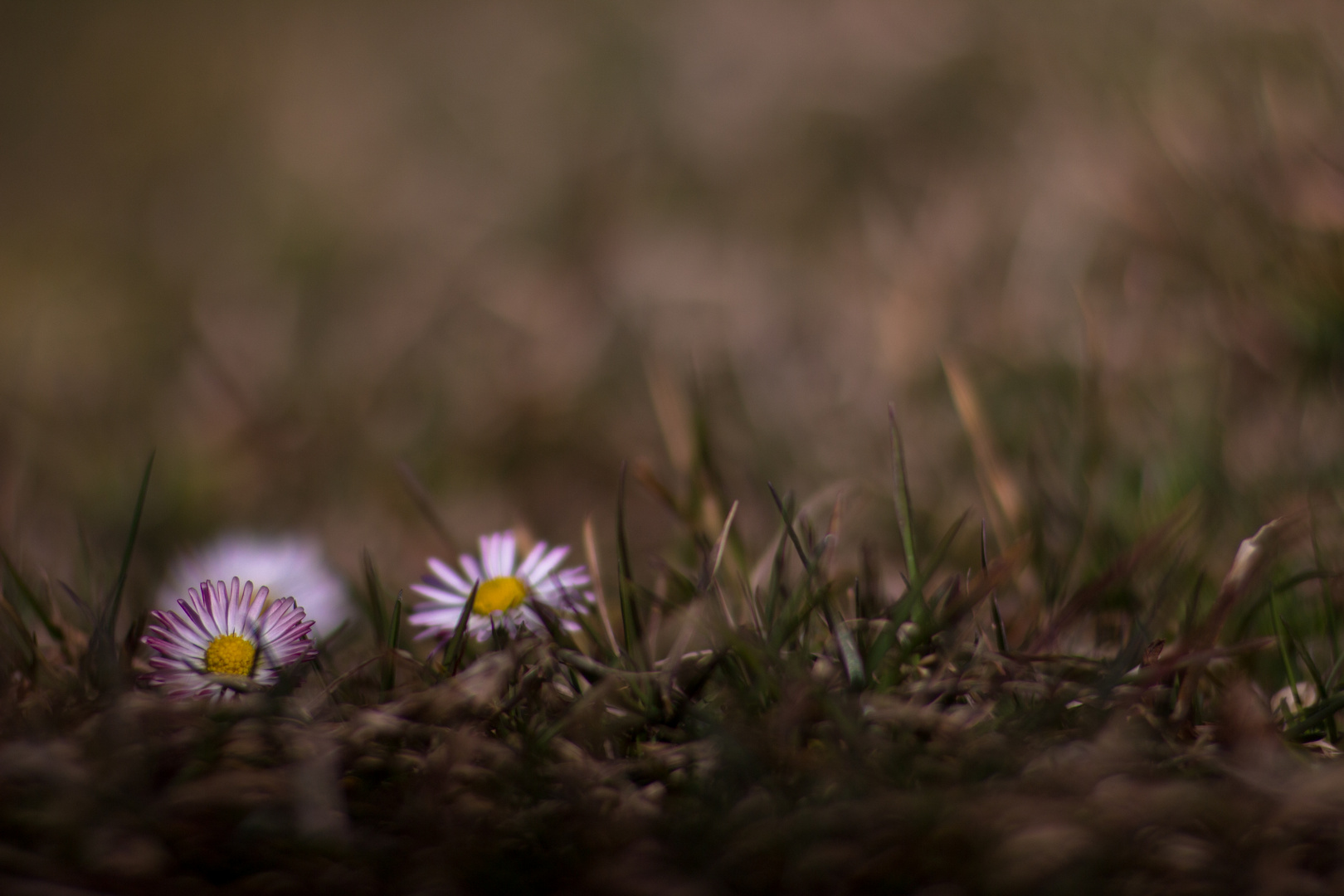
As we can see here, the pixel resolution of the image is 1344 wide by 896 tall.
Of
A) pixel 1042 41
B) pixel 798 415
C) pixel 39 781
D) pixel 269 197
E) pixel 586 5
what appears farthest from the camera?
pixel 586 5

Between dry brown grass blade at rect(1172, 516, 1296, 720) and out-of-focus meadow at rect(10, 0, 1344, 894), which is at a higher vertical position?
out-of-focus meadow at rect(10, 0, 1344, 894)

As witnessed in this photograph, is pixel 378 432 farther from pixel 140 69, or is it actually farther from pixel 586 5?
pixel 140 69

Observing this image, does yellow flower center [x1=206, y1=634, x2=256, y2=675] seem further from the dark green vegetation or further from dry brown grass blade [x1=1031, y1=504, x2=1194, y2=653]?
dry brown grass blade [x1=1031, y1=504, x2=1194, y2=653]

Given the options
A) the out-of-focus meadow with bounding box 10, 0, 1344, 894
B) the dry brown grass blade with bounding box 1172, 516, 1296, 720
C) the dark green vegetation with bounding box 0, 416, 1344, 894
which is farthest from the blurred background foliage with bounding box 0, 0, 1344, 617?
the dark green vegetation with bounding box 0, 416, 1344, 894

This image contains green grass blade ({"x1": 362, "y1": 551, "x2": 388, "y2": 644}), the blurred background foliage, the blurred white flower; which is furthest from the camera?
the blurred background foliage

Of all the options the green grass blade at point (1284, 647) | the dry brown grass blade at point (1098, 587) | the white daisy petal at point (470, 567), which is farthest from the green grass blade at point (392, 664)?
the green grass blade at point (1284, 647)

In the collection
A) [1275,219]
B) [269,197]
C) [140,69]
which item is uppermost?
[140,69]

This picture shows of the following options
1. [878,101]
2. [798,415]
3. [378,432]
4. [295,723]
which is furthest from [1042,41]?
[295,723]

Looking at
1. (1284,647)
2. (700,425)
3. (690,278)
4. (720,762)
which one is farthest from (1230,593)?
(690,278)
